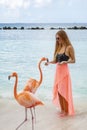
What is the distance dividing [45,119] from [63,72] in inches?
23.3

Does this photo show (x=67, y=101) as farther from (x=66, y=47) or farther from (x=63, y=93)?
(x=66, y=47)

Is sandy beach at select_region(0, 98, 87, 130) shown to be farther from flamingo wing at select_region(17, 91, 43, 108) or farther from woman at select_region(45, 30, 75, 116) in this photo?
flamingo wing at select_region(17, 91, 43, 108)

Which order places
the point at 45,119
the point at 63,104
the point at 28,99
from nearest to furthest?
the point at 28,99
the point at 45,119
the point at 63,104

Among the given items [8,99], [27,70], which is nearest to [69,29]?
[27,70]

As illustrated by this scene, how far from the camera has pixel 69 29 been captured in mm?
40438

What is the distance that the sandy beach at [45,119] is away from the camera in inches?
199

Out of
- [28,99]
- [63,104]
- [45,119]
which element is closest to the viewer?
[28,99]

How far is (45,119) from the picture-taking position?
5.35m

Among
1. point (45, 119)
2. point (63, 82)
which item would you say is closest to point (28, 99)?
point (45, 119)

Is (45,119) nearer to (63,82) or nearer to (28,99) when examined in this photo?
(63,82)

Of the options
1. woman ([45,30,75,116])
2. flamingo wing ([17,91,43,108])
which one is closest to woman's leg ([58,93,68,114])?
woman ([45,30,75,116])

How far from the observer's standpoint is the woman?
5.36m

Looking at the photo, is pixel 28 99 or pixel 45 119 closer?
pixel 28 99

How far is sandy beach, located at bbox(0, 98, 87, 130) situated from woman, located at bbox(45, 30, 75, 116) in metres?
0.15
